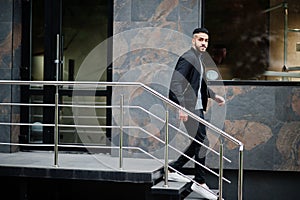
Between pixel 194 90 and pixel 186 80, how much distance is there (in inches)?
7.2

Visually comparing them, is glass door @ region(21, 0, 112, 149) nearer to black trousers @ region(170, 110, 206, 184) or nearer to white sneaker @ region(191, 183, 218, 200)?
black trousers @ region(170, 110, 206, 184)

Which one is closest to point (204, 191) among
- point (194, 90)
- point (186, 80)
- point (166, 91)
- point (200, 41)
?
point (194, 90)

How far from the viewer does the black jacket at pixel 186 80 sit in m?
6.71

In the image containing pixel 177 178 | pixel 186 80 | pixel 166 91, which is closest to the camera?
pixel 186 80

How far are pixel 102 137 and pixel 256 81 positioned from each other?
7.87 feet

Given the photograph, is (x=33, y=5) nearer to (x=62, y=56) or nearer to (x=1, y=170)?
(x=62, y=56)

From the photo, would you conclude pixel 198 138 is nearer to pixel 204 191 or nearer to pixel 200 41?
pixel 204 191

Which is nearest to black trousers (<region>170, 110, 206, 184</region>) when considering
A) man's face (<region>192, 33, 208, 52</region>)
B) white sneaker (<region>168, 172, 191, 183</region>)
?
white sneaker (<region>168, 172, 191, 183</region>)

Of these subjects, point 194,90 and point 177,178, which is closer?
point 194,90

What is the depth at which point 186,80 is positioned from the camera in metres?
6.82

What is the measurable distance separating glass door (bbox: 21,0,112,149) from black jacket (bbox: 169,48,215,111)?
2.21 m

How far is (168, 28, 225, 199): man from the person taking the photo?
677cm

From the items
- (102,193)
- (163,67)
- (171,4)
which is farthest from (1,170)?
(171,4)

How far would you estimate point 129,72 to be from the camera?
8523 mm
